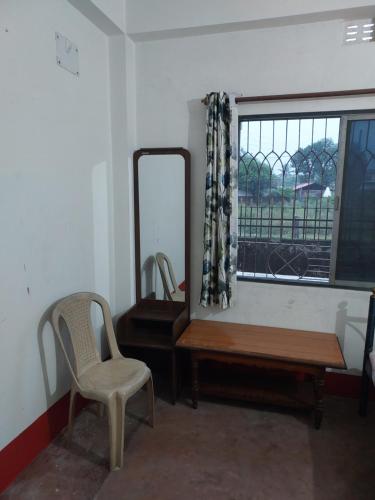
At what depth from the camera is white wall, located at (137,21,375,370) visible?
2.33 meters

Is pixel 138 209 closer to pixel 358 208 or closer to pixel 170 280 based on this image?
pixel 170 280

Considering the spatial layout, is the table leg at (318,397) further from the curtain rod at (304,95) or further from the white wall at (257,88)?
the curtain rod at (304,95)

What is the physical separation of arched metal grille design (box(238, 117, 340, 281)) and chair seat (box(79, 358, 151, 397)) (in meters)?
1.11

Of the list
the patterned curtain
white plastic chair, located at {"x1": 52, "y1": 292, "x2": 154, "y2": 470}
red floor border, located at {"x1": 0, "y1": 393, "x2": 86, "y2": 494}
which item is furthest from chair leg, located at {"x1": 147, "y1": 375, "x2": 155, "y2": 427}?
the patterned curtain

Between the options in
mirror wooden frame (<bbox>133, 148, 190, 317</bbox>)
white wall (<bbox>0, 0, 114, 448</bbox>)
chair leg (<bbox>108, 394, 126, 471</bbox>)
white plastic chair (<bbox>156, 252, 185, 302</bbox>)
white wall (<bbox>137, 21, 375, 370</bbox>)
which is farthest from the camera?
white plastic chair (<bbox>156, 252, 185, 302</bbox>)

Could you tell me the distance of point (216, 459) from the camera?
6.55ft

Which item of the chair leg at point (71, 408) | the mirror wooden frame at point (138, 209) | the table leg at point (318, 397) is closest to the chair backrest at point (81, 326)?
the chair leg at point (71, 408)

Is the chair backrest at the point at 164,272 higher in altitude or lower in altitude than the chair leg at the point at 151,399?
higher

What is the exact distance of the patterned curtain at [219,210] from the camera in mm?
2455

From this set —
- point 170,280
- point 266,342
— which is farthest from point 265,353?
point 170,280

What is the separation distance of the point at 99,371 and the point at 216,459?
0.83 meters

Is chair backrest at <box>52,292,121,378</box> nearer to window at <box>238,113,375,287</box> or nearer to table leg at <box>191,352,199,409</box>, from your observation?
table leg at <box>191,352,199,409</box>

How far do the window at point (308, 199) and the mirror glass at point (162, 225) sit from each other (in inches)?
18.1

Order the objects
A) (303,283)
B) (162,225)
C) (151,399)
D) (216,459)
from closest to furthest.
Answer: (216,459)
(151,399)
(303,283)
(162,225)
